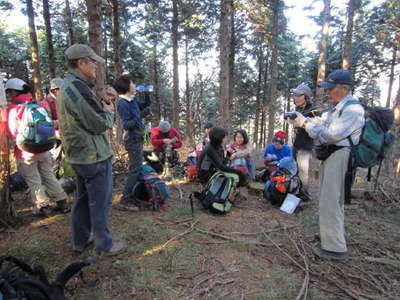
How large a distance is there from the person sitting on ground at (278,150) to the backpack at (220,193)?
1891mm

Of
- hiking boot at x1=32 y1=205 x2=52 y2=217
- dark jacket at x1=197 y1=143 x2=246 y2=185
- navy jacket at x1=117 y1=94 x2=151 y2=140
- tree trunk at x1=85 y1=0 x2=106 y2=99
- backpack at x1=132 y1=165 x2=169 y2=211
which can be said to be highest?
tree trunk at x1=85 y1=0 x2=106 y2=99

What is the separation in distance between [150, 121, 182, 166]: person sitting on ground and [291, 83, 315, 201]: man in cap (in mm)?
2946

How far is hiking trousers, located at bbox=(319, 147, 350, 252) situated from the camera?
2.80 metres

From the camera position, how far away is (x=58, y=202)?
389cm

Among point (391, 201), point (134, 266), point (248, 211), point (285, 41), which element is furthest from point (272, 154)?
point (285, 41)

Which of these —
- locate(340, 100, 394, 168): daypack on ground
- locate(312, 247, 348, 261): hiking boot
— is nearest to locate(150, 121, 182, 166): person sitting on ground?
locate(312, 247, 348, 261): hiking boot

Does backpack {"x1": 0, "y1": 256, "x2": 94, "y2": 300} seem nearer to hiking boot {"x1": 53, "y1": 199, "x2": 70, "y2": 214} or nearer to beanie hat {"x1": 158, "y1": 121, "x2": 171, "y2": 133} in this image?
hiking boot {"x1": 53, "y1": 199, "x2": 70, "y2": 214}

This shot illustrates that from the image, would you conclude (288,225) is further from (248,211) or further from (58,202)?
(58,202)

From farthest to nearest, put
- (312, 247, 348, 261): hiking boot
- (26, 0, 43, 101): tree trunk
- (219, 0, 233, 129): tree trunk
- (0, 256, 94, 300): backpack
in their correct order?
(26, 0, 43, 101): tree trunk < (219, 0, 233, 129): tree trunk < (312, 247, 348, 261): hiking boot < (0, 256, 94, 300): backpack

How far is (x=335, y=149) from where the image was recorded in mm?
2809

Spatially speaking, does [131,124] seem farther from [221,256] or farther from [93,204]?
[221,256]

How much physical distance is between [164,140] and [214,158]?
2177 millimetres

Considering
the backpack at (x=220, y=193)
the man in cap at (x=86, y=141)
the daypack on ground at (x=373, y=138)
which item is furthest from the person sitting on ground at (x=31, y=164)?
the daypack on ground at (x=373, y=138)

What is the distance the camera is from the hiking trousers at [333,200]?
2799 mm
